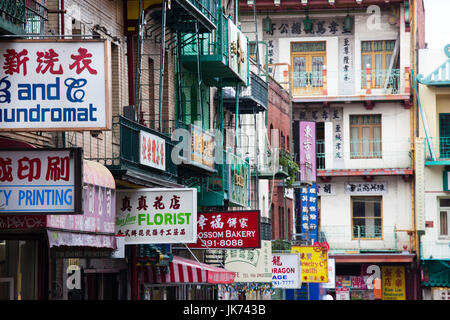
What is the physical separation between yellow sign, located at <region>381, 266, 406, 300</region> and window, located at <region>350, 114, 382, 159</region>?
19.9 feet

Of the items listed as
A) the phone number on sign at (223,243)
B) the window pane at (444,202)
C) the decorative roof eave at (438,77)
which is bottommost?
the phone number on sign at (223,243)

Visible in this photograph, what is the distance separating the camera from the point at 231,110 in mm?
35906

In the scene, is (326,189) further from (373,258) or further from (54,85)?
Answer: (54,85)

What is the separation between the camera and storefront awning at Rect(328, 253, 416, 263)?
2195 inches

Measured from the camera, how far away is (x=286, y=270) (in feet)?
120

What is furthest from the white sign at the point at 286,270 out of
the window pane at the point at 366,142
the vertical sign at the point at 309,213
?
the window pane at the point at 366,142

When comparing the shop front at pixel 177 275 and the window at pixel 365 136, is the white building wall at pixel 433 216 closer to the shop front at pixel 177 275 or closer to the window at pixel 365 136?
the window at pixel 365 136

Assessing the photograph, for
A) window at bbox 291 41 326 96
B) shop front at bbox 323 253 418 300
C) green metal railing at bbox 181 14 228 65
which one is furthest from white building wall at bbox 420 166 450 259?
green metal railing at bbox 181 14 228 65

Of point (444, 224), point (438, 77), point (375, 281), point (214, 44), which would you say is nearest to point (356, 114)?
point (438, 77)

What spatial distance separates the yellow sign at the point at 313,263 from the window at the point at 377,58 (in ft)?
61.1

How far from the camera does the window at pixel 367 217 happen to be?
58094mm

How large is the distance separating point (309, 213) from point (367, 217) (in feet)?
24.7

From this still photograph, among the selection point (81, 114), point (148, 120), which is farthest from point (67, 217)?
point (148, 120)
